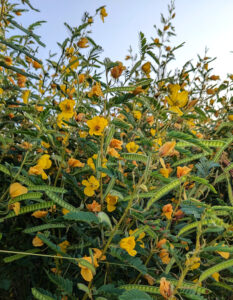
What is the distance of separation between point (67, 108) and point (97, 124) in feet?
0.86

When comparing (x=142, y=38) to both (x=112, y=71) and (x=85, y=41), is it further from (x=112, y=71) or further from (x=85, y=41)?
(x=85, y=41)

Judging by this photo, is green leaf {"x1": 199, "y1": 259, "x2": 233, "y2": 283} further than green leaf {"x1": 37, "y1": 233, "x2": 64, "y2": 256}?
No

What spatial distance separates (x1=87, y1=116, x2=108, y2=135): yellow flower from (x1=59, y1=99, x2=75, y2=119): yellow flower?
219 millimetres

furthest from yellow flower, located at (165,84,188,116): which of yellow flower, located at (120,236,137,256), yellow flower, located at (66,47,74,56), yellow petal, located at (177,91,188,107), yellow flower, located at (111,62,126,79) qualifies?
yellow flower, located at (66,47,74,56)

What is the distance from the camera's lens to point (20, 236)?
1085 mm

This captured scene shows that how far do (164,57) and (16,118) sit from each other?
99cm

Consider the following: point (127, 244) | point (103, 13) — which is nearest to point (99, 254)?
point (127, 244)

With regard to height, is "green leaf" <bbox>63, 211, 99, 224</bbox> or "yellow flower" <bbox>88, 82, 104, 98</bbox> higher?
"yellow flower" <bbox>88, 82, 104, 98</bbox>

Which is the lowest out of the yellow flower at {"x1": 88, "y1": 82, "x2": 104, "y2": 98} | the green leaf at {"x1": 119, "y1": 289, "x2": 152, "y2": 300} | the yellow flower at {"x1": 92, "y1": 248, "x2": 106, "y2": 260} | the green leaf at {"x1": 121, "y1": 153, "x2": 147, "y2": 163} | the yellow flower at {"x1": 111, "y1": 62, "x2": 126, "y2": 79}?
the green leaf at {"x1": 119, "y1": 289, "x2": 152, "y2": 300}

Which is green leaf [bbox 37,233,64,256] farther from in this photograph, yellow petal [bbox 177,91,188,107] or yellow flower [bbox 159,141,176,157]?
yellow petal [bbox 177,91,188,107]

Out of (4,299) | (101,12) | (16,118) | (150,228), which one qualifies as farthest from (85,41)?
(4,299)

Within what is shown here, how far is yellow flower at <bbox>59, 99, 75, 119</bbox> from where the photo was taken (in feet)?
3.55

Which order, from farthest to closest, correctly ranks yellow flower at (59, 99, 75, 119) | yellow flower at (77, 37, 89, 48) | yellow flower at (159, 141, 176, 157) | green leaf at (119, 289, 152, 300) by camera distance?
1. yellow flower at (77, 37, 89, 48)
2. yellow flower at (59, 99, 75, 119)
3. yellow flower at (159, 141, 176, 157)
4. green leaf at (119, 289, 152, 300)

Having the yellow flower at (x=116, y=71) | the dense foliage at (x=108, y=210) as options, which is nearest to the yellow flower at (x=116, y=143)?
the dense foliage at (x=108, y=210)
